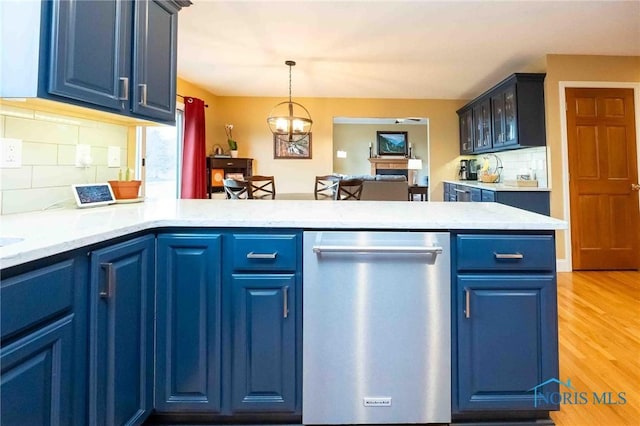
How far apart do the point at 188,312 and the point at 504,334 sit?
1263 mm

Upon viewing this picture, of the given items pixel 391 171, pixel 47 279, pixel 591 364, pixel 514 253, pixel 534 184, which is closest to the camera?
pixel 47 279

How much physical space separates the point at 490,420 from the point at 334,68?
413cm

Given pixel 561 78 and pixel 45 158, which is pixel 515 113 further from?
pixel 45 158

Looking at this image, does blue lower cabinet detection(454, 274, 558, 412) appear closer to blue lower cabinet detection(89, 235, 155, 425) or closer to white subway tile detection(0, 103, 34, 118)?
blue lower cabinet detection(89, 235, 155, 425)

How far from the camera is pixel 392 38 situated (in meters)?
3.55

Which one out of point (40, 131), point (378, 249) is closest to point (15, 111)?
point (40, 131)

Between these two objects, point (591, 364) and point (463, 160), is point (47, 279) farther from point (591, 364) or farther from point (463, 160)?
point (463, 160)

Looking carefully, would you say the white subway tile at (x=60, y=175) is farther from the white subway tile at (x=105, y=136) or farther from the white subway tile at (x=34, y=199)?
the white subway tile at (x=105, y=136)

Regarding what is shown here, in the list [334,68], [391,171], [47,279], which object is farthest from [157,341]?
[391,171]

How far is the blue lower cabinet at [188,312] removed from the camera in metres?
1.41

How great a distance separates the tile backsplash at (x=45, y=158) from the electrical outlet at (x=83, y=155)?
17mm

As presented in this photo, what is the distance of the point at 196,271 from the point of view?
141 cm

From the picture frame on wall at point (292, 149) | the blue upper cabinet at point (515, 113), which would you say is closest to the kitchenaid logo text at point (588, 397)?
the blue upper cabinet at point (515, 113)

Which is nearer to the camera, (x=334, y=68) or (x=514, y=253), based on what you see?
(x=514, y=253)
